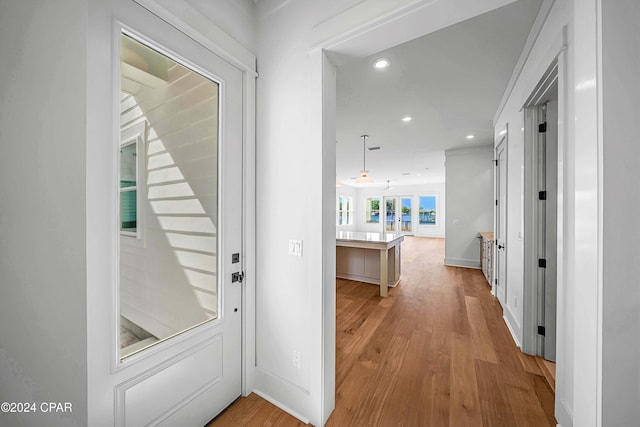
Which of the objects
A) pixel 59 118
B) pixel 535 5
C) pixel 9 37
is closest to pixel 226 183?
pixel 59 118

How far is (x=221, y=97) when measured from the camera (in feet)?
4.95

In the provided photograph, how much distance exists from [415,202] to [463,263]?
7.09 m

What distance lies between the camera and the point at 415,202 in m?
12.3

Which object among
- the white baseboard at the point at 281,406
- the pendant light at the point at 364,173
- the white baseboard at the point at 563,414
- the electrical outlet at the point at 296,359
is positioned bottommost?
the white baseboard at the point at 281,406

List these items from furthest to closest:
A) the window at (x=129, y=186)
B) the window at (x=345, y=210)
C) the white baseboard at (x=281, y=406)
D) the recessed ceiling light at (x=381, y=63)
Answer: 1. the window at (x=345, y=210)
2. the recessed ceiling light at (x=381, y=63)
3. the white baseboard at (x=281, y=406)
4. the window at (x=129, y=186)

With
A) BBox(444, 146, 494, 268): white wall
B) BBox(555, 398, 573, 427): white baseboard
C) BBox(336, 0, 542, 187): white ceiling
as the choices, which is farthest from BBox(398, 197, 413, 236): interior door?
BBox(555, 398, 573, 427): white baseboard

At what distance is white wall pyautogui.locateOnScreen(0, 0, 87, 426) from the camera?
0.77 m

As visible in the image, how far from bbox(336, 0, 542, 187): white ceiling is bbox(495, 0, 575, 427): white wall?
187mm

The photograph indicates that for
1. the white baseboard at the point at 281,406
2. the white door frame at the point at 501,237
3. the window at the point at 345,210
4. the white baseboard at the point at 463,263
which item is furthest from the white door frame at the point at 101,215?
the window at the point at 345,210

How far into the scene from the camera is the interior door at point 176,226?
44.3 inches

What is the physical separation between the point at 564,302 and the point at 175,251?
240cm

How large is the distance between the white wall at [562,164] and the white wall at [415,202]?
916 centimetres

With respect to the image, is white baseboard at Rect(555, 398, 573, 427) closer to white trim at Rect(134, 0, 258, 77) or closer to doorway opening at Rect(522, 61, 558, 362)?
doorway opening at Rect(522, 61, 558, 362)

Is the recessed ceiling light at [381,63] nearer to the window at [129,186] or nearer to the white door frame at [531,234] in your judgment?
the white door frame at [531,234]
